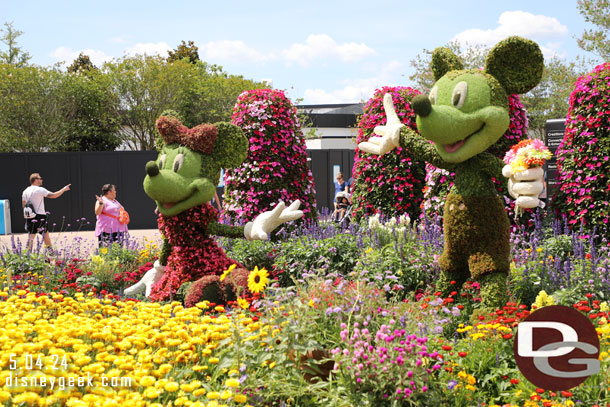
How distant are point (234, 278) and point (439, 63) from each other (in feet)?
9.00

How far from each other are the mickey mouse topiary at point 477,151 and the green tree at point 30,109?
19.4m

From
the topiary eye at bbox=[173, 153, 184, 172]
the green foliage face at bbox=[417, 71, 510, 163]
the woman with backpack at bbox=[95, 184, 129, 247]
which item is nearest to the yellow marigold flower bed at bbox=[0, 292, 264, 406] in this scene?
the topiary eye at bbox=[173, 153, 184, 172]

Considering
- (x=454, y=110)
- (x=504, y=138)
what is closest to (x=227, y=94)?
(x=504, y=138)

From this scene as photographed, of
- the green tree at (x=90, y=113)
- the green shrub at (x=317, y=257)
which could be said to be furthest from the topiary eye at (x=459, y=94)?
the green tree at (x=90, y=113)

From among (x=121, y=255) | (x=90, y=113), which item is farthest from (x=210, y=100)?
(x=121, y=255)

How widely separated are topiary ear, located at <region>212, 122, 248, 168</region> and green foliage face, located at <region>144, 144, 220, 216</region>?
0.34 ft

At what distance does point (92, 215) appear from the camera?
15.3 meters

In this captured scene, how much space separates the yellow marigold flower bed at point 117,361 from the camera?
2.25 metres

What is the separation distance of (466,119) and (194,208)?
8.89 ft

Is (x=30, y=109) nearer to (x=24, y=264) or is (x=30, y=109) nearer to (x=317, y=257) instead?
(x=24, y=264)

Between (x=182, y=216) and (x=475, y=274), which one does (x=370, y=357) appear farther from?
(x=182, y=216)

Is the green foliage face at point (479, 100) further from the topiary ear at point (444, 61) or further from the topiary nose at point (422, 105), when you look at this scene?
the topiary ear at point (444, 61)

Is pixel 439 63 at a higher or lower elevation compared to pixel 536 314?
higher

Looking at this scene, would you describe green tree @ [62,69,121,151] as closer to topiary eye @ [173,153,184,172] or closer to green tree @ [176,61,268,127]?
green tree @ [176,61,268,127]
